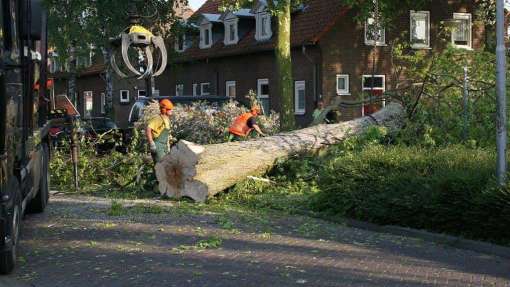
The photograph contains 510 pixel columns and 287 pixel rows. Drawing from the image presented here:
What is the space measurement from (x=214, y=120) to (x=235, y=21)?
21316 millimetres

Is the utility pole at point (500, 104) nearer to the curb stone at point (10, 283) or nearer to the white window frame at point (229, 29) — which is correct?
the curb stone at point (10, 283)

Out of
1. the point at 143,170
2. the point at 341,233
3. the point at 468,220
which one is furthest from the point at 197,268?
the point at 143,170

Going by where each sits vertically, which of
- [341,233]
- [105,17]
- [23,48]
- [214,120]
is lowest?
[341,233]

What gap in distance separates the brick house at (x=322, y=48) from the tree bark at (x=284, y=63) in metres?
6.80

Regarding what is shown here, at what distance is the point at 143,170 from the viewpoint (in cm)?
1357

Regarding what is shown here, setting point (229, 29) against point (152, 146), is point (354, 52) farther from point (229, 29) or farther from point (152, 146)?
point (152, 146)

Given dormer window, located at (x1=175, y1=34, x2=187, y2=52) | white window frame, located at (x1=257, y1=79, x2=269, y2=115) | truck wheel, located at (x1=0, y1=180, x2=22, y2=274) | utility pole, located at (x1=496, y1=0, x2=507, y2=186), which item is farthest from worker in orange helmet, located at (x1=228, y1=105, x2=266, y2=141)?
dormer window, located at (x1=175, y1=34, x2=187, y2=52)

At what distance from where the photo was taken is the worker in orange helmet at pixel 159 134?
1313 centimetres

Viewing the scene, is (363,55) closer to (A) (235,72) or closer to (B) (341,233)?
(A) (235,72)

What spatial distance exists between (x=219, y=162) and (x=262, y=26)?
24.0 meters

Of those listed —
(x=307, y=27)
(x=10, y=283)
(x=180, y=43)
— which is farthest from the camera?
(x=180, y=43)

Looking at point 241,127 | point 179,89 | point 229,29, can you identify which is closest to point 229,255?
point 241,127

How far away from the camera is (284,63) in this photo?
68.0 feet

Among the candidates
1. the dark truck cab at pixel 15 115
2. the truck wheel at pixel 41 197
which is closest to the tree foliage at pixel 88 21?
the truck wheel at pixel 41 197
